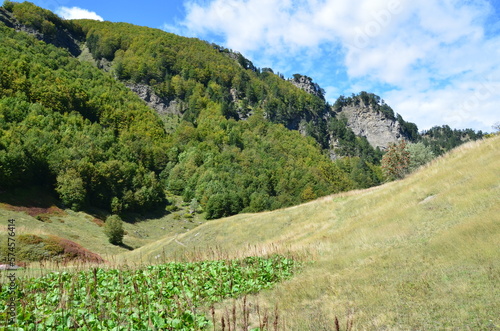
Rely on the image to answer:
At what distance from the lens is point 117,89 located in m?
177

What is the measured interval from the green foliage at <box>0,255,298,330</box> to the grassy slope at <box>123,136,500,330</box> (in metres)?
1.56

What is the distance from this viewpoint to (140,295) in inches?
359

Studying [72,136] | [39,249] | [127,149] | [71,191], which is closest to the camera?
[39,249]

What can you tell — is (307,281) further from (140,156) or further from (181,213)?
(140,156)

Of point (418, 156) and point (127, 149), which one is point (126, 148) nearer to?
point (127, 149)

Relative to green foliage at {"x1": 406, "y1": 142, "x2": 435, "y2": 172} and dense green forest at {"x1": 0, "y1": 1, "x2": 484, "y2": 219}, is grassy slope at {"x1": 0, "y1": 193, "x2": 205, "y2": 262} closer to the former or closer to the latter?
dense green forest at {"x1": 0, "y1": 1, "x2": 484, "y2": 219}

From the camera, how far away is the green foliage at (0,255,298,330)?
21.2ft

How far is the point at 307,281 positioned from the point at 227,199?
9439 cm

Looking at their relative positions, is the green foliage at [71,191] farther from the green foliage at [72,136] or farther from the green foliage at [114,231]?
the green foliage at [114,231]

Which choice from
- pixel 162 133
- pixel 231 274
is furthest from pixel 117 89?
pixel 231 274

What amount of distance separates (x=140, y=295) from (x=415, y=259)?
1024 centimetres

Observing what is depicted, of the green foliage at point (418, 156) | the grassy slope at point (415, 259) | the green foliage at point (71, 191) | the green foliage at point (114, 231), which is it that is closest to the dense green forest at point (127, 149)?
the green foliage at point (71, 191)

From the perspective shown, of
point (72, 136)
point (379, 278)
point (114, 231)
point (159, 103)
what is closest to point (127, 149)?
point (72, 136)

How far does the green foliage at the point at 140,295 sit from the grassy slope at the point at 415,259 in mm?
1557
